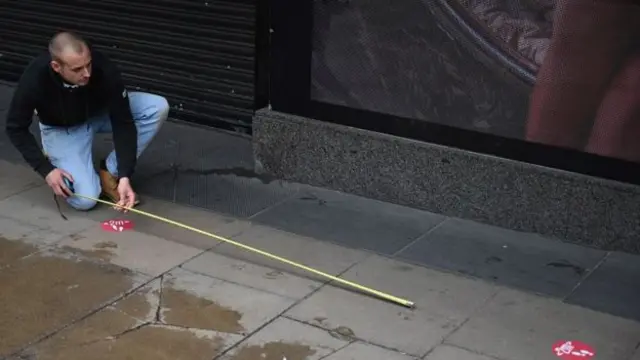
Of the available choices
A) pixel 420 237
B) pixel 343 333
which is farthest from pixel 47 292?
pixel 420 237

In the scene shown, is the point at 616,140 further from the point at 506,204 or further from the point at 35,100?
the point at 35,100

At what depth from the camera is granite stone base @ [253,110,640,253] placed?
518 cm

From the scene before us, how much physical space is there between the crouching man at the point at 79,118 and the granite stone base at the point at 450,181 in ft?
2.71

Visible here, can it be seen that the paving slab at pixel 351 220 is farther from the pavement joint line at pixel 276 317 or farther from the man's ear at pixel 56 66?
the man's ear at pixel 56 66

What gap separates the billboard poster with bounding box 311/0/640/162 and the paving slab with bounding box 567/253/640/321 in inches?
21.2

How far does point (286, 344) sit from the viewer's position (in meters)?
4.36

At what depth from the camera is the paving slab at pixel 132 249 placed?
16.9ft

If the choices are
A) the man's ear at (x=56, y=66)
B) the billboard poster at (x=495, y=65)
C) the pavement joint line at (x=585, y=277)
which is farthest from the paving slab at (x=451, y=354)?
the man's ear at (x=56, y=66)

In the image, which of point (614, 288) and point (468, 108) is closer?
point (614, 288)

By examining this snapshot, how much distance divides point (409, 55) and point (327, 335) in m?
1.89

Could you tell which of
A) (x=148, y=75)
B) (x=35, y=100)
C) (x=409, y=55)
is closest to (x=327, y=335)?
(x=409, y=55)

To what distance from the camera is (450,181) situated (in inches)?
221

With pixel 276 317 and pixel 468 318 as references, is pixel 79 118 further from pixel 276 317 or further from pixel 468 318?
pixel 468 318

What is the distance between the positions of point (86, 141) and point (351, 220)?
171 centimetres
